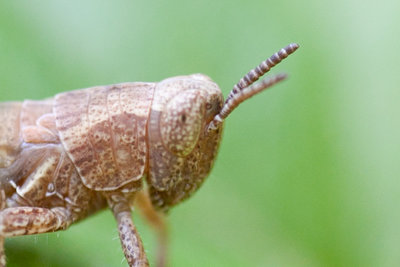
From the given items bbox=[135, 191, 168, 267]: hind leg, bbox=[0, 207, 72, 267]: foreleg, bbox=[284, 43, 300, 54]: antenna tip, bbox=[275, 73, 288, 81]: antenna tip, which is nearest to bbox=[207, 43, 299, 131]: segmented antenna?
bbox=[284, 43, 300, 54]: antenna tip

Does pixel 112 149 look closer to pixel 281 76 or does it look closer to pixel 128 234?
pixel 128 234

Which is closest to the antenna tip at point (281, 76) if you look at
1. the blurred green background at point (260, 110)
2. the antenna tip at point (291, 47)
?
the antenna tip at point (291, 47)

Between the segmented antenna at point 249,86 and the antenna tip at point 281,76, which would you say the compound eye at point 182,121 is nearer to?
the segmented antenna at point 249,86

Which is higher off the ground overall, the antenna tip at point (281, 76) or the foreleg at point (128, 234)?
the antenna tip at point (281, 76)

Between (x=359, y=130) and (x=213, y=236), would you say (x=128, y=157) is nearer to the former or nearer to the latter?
(x=213, y=236)

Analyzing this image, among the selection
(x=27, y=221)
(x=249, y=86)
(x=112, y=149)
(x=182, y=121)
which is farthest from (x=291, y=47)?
(x=27, y=221)

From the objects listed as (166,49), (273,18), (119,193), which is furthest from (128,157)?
(273,18)

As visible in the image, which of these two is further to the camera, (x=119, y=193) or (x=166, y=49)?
(x=166, y=49)
